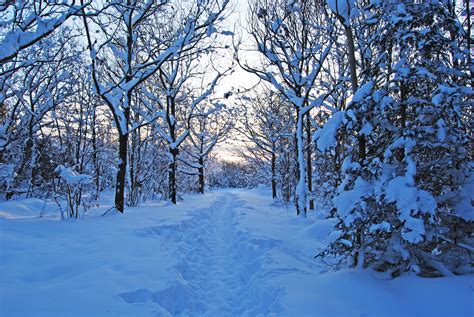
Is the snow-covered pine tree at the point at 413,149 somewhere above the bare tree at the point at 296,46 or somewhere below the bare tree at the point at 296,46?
below

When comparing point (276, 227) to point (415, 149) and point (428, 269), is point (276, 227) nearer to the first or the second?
point (428, 269)

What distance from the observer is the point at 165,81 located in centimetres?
1708

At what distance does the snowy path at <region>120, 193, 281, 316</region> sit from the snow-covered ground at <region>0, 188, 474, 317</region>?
2 cm

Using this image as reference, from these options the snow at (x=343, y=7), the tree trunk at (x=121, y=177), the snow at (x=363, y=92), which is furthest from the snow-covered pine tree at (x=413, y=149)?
the tree trunk at (x=121, y=177)

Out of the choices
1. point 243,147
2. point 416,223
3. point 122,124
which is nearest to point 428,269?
point 416,223

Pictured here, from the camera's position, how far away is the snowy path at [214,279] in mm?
3682

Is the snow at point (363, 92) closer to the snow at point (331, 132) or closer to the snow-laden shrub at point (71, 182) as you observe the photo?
the snow at point (331, 132)

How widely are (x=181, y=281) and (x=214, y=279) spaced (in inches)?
35.8

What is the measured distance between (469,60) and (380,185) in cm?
223


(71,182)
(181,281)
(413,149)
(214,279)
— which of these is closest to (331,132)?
(413,149)

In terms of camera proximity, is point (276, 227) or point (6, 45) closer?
point (6, 45)

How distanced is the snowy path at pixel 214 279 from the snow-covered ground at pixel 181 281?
0.7 inches

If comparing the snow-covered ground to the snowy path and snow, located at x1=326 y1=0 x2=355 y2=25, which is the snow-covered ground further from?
snow, located at x1=326 y1=0 x2=355 y2=25

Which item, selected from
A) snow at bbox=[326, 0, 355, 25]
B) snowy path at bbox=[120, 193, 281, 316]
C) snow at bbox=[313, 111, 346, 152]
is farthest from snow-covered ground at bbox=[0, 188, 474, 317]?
snow at bbox=[326, 0, 355, 25]
